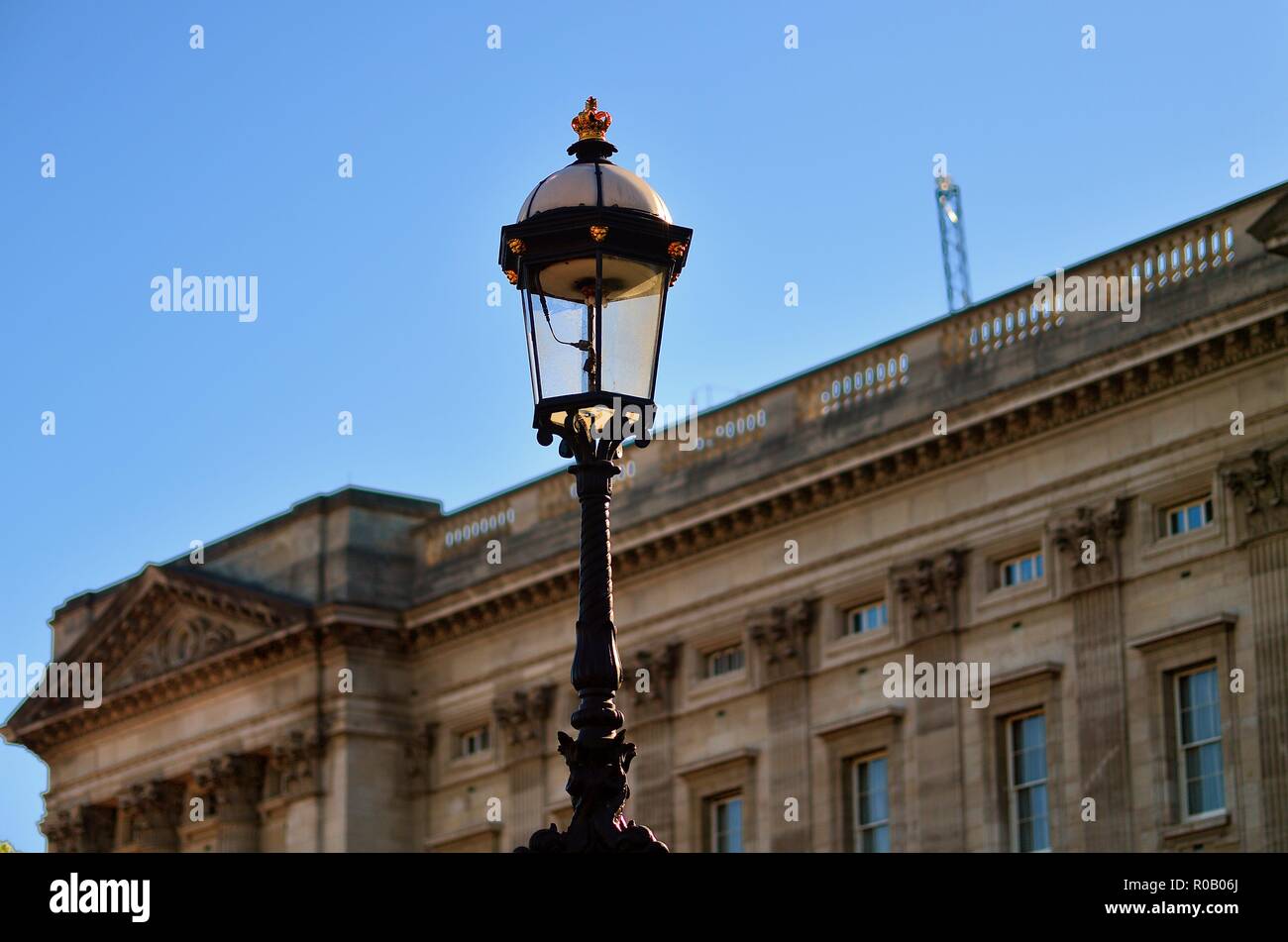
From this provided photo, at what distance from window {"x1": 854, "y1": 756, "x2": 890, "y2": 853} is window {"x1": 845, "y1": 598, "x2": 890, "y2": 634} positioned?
2136 millimetres

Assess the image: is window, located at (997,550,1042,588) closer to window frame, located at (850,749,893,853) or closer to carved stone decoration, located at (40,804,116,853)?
window frame, located at (850,749,893,853)

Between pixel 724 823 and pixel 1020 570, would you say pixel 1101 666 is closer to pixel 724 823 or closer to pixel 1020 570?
pixel 1020 570

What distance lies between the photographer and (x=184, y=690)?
63.4m

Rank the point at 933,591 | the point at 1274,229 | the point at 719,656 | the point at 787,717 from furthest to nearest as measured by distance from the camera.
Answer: the point at 719,656
the point at 787,717
the point at 933,591
the point at 1274,229

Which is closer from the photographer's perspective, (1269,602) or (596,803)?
(596,803)

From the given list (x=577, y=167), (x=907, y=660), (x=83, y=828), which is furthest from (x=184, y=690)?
(x=577, y=167)

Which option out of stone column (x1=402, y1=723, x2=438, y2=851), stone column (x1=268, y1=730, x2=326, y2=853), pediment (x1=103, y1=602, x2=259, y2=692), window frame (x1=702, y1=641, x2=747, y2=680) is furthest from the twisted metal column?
pediment (x1=103, y1=602, x2=259, y2=692)

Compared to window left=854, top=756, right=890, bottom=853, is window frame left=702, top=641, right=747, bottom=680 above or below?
above

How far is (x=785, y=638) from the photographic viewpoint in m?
50.1

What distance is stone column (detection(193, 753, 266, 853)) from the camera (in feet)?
199

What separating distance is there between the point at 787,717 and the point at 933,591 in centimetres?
380

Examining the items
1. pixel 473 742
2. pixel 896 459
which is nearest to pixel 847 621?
pixel 896 459

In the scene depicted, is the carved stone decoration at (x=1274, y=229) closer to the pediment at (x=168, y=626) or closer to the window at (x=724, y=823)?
the window at (x=724, y=823)

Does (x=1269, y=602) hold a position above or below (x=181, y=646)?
below
